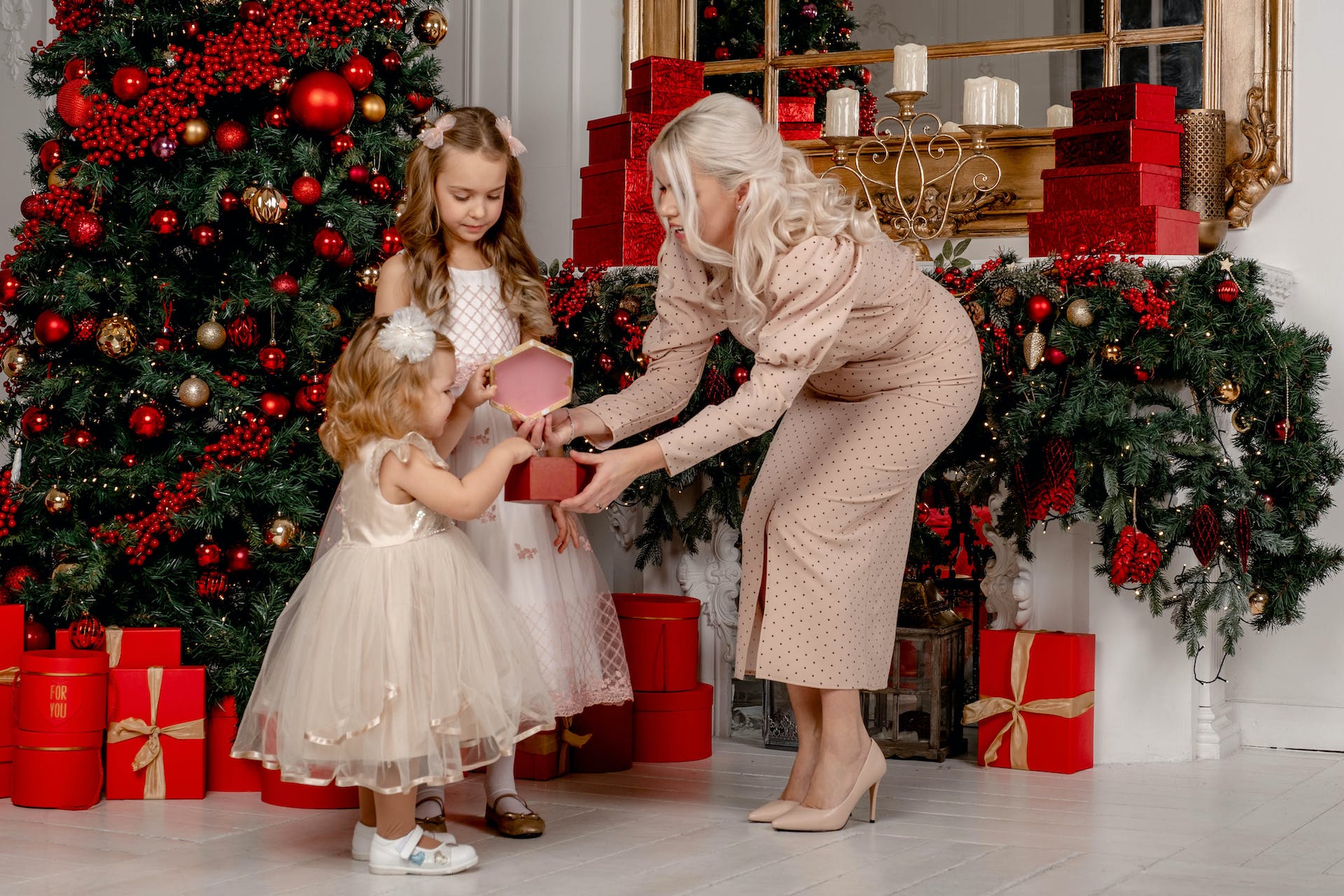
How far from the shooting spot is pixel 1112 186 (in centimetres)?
353

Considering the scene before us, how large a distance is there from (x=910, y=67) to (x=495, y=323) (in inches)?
62.3

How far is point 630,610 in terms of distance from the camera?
3.62m

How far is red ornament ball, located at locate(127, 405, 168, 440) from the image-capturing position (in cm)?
318

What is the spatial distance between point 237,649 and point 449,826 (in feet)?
2.01

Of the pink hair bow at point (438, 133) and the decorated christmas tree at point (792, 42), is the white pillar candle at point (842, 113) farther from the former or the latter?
the pink hair bow at point (438, 133)

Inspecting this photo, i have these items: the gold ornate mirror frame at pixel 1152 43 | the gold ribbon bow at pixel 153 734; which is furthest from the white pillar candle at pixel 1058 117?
the gold ribbon bow at pixel 153 734

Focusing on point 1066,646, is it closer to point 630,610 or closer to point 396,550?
point 630,610

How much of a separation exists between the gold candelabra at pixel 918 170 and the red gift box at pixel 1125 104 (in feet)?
1.40

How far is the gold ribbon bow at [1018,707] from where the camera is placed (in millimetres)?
3498

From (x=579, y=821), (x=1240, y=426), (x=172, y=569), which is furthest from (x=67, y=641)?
(x=1240, y=426)

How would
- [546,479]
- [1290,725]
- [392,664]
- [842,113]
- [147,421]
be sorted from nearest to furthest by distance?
1. [392,664]
2. [546,479]
3. [147,421]
4. [1290,725]
5. [842,113]

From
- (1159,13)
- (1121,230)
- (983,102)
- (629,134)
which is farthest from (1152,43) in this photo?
(629,134)

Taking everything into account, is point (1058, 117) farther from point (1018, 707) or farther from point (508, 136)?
point (508, 136)

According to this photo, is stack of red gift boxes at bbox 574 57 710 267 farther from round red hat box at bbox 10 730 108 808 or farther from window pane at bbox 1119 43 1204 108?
round red hat box at bbox 10 730 108 808
